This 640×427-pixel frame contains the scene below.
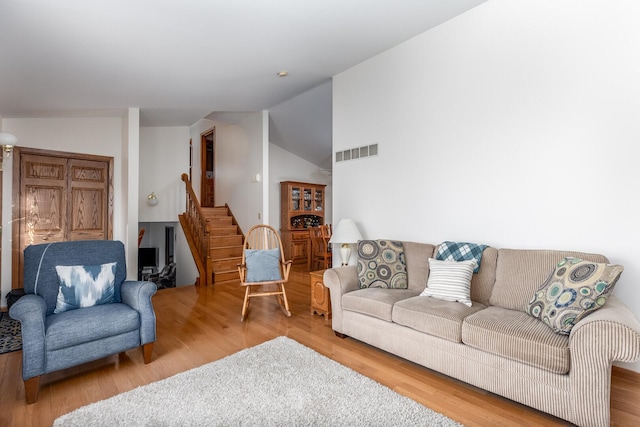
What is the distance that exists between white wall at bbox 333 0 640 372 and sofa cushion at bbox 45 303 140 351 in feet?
8.32

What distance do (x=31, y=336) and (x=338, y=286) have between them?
7.14 ft

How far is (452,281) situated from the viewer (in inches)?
97.2

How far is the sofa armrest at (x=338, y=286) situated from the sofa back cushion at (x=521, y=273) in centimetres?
116

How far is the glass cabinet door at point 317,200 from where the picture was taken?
755cm

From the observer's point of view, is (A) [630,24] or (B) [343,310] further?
(B) [343,310]

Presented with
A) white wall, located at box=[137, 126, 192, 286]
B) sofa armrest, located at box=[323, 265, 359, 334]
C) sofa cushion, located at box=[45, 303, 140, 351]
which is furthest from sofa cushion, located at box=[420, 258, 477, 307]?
white wall, located at box=[137, 126, 192, 286]

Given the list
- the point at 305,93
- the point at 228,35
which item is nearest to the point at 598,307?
the point at 228,35

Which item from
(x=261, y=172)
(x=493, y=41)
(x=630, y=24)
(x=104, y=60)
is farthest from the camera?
(x=261, y=172)

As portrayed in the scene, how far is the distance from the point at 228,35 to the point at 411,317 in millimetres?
2830

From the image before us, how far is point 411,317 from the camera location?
2330 mm

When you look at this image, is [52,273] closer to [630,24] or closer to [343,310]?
[343,310]

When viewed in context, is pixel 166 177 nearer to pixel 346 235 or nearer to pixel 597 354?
pixel 346 235

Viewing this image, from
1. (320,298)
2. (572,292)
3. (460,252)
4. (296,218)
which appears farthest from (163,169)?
(572,292)

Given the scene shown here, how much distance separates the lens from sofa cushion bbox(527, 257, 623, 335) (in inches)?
69.2
